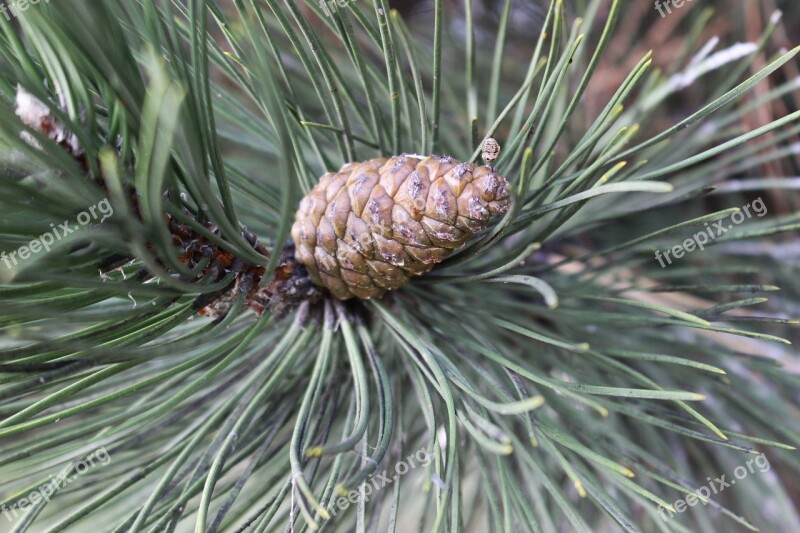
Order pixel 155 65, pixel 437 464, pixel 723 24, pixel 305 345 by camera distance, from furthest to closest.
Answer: pixel 723 24 < pixel 305 345 < pixel 437 464 < pixel 155 65

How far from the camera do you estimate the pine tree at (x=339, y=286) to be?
0.95 feet

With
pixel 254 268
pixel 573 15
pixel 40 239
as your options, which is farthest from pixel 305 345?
pixel 573 15

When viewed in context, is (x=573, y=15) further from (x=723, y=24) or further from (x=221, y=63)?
(x=221, y=63)

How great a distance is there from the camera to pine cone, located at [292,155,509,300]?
35 centimetres

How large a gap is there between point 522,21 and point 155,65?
68 cm

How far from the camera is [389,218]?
1.22 ft

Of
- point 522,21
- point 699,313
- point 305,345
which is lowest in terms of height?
point 699,313

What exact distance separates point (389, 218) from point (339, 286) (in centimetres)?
8

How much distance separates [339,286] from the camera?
428 mm

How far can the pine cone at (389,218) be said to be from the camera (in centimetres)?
35

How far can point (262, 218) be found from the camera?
1.66ft

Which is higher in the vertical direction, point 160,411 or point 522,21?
point 522,21

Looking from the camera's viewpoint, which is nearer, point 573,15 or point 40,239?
point 40,239

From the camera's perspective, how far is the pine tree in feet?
0.95
